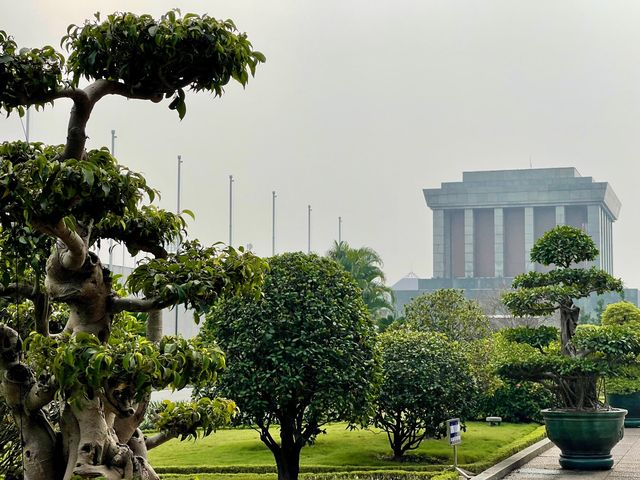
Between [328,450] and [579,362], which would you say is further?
[328,450]

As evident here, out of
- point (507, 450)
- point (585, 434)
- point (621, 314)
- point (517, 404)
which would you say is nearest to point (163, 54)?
point (585, 434)

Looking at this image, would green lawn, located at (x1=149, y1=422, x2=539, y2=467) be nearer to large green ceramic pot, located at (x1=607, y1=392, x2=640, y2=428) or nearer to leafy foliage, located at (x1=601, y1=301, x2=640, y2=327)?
large green ceramic pot, located at (x1=607, y1=392, x2=640, y2=428)

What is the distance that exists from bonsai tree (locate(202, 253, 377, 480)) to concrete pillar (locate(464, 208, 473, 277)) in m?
87.0

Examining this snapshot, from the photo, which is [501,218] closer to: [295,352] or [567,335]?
[567,335]

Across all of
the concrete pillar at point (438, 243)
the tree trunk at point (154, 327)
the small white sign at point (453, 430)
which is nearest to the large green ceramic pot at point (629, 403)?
the small white sign at point (453, 430)

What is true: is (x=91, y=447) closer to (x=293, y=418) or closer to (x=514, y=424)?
(x=293, y=418)

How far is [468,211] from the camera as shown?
324ft

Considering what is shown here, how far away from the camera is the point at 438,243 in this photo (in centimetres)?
10081

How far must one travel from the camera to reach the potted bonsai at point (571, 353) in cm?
1400

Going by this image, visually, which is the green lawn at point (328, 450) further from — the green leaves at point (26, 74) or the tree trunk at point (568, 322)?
the green leaves at point (26, 74)

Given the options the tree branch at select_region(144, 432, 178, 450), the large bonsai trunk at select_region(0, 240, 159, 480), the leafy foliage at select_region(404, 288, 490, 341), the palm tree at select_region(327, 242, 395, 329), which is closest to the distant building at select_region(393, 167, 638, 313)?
the palm tree at select_region(327, 242, 395, 329)

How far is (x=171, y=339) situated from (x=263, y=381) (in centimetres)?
593

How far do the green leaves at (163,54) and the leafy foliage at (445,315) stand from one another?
49.0 feet

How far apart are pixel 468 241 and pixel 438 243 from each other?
3224 mm
